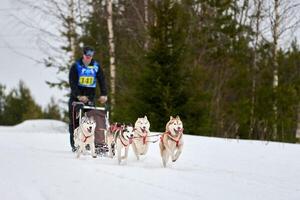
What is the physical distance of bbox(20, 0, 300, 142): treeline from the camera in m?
14.1

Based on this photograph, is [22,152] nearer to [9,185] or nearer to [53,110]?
[9,185]

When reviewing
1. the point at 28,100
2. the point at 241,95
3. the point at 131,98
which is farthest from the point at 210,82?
the point at 28,100

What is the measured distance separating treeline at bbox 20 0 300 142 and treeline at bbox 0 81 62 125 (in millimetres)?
31635

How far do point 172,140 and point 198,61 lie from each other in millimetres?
12501

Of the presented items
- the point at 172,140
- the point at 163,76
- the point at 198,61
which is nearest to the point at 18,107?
the point at 198,61

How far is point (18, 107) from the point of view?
58281mm

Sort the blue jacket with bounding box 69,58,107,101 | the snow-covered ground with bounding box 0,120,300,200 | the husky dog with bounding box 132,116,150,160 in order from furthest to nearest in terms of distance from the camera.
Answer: the blue jacket with bounding box 69,58,107,101 → the husky dog with bounding box 132,116,150,160 → the snow-covered ground with bounding box 0,120,300,200

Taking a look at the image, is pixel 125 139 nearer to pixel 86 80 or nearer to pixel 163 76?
pixel 86 80

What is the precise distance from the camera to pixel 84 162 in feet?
24.9

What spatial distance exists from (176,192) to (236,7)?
20495 millimetres

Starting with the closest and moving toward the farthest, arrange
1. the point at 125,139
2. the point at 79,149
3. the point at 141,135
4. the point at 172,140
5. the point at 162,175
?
the point at 162,175 < the point at 172,140 < the point at 125,139 < the point at 141,135 < the point at 79,149

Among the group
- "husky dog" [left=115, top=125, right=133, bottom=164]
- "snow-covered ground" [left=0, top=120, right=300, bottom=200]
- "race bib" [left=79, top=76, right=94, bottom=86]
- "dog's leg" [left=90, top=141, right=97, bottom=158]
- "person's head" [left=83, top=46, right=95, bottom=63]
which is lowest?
"snow-covered ground" [left=0, top=120, right=300, bottom=200]

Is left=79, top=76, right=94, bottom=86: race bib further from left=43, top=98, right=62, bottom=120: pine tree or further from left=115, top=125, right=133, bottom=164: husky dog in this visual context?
left=43, top=98, right=62, bottom=120: pine tree

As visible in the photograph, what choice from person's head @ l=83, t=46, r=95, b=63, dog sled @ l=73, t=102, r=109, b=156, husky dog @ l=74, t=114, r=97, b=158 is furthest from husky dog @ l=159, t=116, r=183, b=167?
person's head @ l=83, t=46, r=95, b=63
